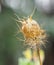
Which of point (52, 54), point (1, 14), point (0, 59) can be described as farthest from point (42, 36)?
point (52, 54)

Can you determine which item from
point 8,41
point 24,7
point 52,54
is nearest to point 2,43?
point 8,41

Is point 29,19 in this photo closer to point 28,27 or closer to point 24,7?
point 28,27

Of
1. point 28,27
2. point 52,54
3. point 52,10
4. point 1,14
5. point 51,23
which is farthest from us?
point 52,10

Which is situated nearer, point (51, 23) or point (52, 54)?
point (51, 23)

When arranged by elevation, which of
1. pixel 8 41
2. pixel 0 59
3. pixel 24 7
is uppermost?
pixel 24 7

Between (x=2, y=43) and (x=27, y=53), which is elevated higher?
(x=2, y=43)

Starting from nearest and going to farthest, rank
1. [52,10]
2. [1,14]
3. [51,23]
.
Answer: [1,14] → [51,23] → [52,10]
